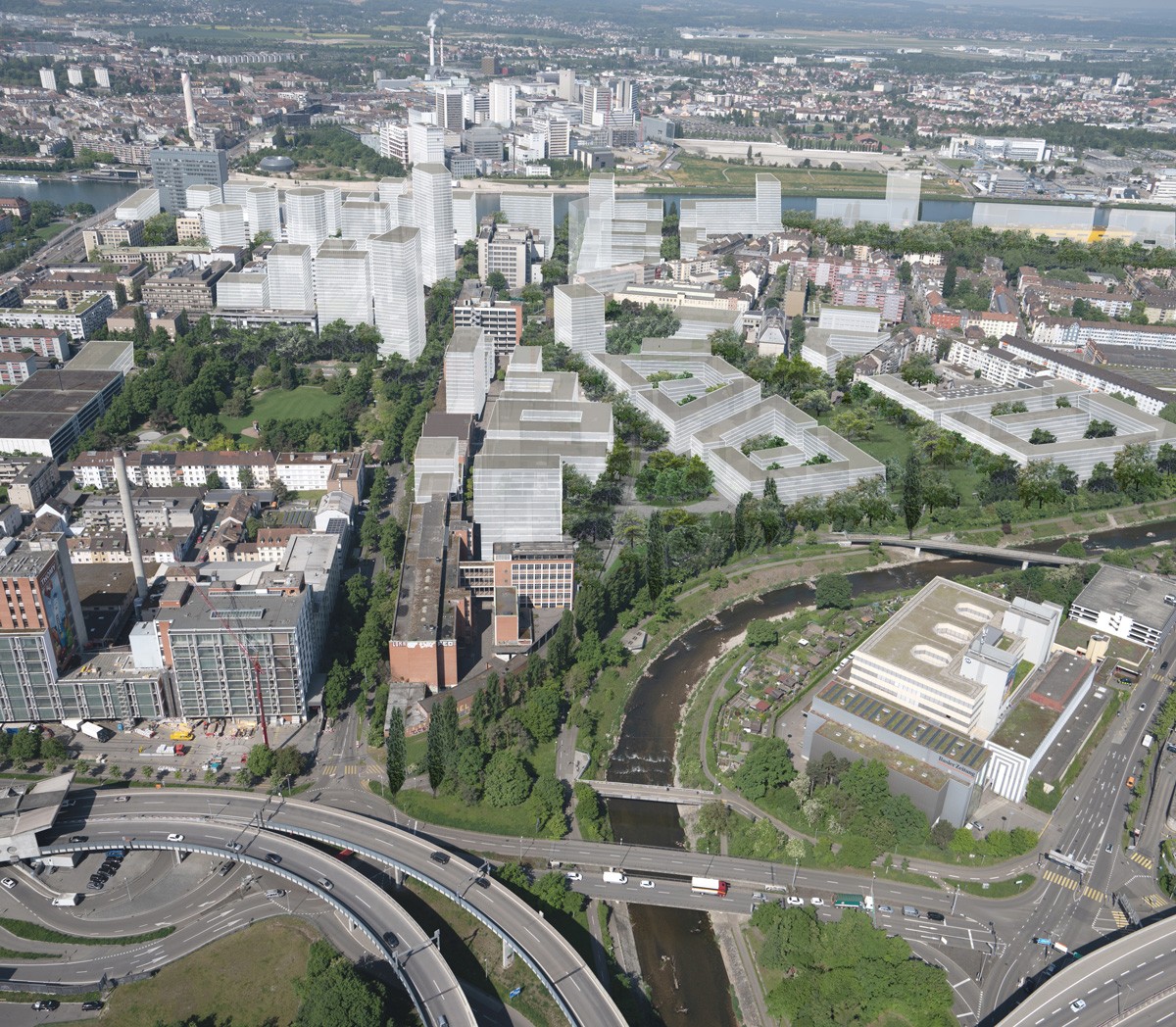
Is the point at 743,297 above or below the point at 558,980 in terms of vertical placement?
→ above

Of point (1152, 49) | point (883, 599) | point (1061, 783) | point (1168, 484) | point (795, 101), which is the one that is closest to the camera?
point (1061, 783)

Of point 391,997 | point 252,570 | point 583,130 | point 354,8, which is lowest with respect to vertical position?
point 391,997

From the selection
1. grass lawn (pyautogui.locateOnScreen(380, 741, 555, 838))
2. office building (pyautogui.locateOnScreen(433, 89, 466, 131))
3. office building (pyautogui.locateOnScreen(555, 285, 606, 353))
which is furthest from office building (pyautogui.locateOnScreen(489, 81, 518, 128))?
grass lawn (pyautogui.locateOnScreen(380, 741, 555, 838))

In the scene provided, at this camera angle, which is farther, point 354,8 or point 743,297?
point 354,8

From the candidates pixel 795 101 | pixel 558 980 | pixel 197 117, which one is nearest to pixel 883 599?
pixel 558 980

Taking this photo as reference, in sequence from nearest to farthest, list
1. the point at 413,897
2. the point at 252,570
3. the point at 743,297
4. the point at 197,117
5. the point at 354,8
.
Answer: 1. the point at 413,897
2. the point at 252,570
3. the point at 743,297
4. the point at 197,117
5. the point at 354,8

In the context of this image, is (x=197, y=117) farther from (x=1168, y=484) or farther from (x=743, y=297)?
(x=1168, y=484)

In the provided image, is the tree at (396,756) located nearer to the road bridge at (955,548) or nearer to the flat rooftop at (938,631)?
the flat rooftop at (938,631)
